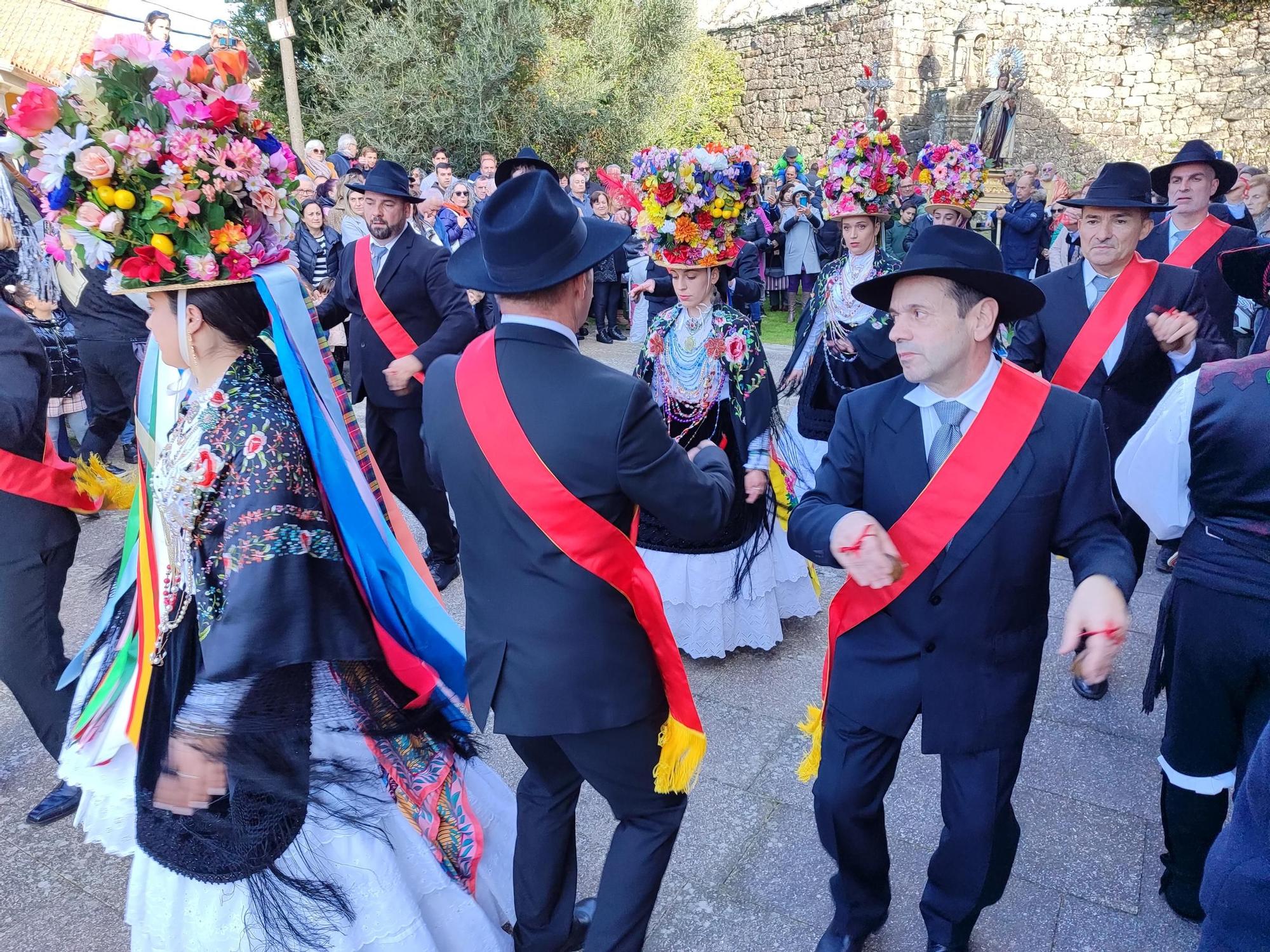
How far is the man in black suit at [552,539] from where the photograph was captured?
1945 mm

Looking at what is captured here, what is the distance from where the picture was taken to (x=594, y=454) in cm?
193

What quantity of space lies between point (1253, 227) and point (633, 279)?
5.88 meters

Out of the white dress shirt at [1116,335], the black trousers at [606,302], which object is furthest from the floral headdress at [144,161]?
the black trousers at [606,302]

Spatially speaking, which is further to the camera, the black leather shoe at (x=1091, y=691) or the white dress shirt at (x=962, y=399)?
the black leather shoe at (x=1091, y=691)

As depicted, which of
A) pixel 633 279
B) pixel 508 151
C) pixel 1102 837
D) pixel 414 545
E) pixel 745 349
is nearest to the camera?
pixel 414 545

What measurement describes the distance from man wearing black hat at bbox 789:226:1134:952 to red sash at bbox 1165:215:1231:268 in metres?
3.15

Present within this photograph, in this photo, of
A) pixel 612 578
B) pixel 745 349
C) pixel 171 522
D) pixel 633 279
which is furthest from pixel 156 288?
pixel 633 279

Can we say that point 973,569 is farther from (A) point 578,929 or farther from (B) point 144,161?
(B) point 144,161

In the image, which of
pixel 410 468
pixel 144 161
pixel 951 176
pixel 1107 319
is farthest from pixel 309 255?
pixel 1107 319

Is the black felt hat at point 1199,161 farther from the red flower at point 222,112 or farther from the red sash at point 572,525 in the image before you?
the red flower at point 222,112

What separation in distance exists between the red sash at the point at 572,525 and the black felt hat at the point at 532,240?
0.18m

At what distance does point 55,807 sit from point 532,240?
274cm

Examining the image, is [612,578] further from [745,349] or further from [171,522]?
[745,349]

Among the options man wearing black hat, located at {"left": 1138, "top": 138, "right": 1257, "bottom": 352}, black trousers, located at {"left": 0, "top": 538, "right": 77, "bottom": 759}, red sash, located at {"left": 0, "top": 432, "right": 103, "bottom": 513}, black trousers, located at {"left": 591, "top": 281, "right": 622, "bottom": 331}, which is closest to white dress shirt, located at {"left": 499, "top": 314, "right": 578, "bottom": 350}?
red sash, located at {"left": 0, "top": 432, "right": 103, "bottom": 513}
